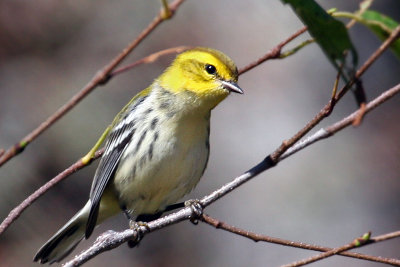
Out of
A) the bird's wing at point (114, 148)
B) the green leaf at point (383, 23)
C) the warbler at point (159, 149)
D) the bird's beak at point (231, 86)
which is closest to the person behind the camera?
the green leaf at point (383, 23)

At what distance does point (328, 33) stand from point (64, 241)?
1954 millimetres

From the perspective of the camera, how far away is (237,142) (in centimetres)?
559

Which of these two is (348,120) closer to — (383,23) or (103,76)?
(383,23)

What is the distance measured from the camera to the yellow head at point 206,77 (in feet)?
9.07

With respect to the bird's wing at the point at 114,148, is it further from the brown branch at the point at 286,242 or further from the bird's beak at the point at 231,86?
the brown branch at the point at 286,242

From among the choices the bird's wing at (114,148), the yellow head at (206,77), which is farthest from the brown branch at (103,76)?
the bird's wing at (114,148)

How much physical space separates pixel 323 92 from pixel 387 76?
1.95 feet

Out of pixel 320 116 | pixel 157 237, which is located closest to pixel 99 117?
pixel 157 237

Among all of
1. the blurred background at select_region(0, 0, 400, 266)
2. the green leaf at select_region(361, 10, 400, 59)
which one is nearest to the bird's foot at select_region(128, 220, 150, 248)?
the green leaf at select_region(361, 10, 400, 59)

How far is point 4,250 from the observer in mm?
5406

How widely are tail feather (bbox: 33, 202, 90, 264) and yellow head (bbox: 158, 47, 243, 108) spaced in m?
0.68

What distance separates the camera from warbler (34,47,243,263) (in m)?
2.82

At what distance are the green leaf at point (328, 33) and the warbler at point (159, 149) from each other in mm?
1426

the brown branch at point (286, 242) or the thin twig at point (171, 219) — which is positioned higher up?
the thin twig at point (171, 219)
